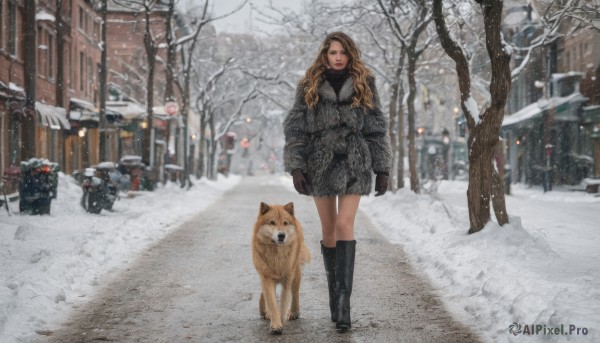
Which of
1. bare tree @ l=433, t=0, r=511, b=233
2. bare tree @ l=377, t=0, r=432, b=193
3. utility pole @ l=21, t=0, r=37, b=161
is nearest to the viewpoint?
bare tree @ l=433, t=0, r=511, b=233

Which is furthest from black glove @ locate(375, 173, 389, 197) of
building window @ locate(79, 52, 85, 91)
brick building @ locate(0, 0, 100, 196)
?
building window @ locate(79, 52, 85, 91)

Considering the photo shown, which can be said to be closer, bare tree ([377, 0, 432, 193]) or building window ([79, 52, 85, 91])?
bare tree ([377, 0, 432, 193])

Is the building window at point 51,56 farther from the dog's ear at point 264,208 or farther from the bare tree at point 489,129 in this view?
the dog's ear at point 264,208

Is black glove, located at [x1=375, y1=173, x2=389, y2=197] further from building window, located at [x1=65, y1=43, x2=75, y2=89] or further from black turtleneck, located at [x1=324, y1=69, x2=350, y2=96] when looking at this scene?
building window, located at [x1=65, y1=43, x2=75, y2=89]

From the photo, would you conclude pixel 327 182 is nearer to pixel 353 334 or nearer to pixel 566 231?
pixel 353 334

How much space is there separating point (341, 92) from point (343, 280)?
1.40m

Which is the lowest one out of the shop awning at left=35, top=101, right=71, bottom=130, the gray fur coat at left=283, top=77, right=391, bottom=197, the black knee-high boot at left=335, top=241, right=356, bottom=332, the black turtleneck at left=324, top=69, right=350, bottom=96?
the black knee-high boot at left=335, top=241, right=356, bottom=332

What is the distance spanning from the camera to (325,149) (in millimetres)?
5410

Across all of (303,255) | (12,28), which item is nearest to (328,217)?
(303,255)

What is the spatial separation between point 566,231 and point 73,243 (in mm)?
8130

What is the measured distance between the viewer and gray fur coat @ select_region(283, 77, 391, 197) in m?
5.39

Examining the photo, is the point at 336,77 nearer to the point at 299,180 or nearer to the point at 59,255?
the point at 299,180

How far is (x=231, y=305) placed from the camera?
21.2 feet

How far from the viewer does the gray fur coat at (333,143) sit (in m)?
5.39
